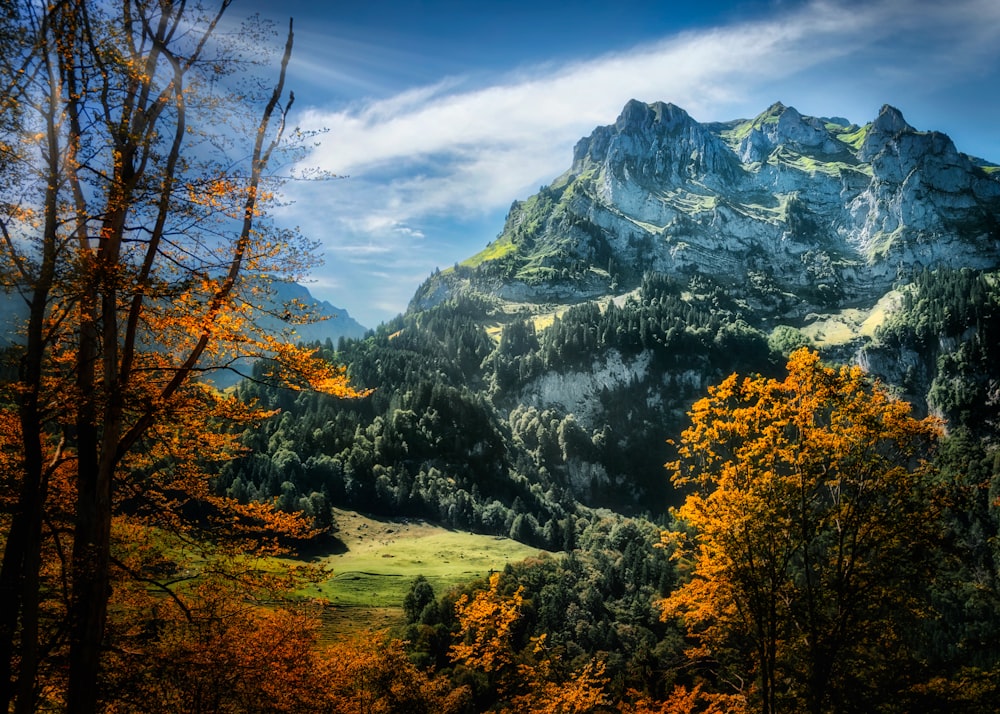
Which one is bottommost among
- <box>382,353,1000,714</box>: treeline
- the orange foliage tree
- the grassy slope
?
the grassy slope

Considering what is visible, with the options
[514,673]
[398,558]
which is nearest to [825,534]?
[514,673]

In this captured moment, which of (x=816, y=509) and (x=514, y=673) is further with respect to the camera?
(x=514, y=673)

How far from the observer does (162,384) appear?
46.9ft

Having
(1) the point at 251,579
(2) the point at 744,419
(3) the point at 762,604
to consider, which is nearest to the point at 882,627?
(3) the point at 762,604

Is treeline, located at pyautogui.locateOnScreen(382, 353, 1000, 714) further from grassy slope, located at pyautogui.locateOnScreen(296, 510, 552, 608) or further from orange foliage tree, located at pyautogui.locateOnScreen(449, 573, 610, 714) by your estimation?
grassy slope, located at pyautogui.locateOnScreen(296, 510, 552, 608)

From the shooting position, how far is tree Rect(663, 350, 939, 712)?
51.0 ft

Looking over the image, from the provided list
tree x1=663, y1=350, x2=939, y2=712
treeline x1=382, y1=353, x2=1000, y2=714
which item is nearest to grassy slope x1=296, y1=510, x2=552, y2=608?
treeline x1=382, y1=353, x2=1000, y2=714

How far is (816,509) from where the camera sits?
17.3 m

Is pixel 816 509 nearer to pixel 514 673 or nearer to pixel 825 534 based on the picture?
pixel 825 534

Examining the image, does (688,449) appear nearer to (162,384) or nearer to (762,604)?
(762,604)

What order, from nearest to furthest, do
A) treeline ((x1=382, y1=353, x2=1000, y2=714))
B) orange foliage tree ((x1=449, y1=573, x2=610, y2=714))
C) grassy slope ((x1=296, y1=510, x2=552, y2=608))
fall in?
1. treeline ((x1=382, y1=353, x2=1000, y2=714))
2. orange foliage tree ((x1=449, y1=573, x2=610, y2=714))
3. grassy slope ((x1=296, y1=510, x2=552, y2=608))

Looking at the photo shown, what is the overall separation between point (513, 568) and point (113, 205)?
109 metres

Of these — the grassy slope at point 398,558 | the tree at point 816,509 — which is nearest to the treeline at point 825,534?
the tree at point 816,509

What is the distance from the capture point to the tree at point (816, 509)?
51.0 ft
